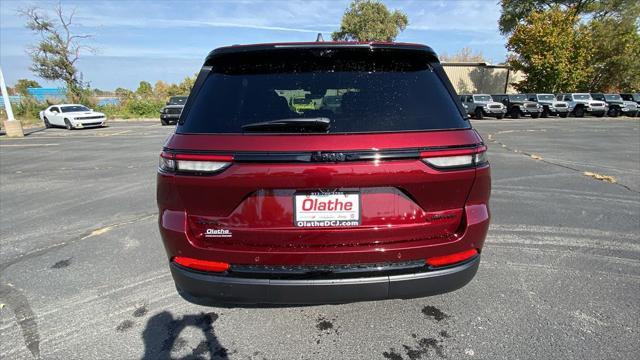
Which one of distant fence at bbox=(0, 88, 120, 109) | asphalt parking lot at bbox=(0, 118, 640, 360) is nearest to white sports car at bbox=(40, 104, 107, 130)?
distant fence at bbox=(0, 88, 120, 109)

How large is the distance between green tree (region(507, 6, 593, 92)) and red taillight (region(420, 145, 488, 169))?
35810 mm

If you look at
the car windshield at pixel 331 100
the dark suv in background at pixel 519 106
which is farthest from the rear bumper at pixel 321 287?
the dark suv in background at pixel 519 106

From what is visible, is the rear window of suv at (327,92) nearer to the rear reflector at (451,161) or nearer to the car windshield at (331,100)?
the car windshield at (331,100)

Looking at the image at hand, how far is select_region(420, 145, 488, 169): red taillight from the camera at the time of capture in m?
1.90

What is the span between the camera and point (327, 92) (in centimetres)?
211

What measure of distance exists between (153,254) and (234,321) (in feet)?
5.07

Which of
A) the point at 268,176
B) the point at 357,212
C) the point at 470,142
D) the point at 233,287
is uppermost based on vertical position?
the point at 470,142

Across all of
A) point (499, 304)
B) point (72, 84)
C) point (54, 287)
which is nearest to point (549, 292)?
point (499, 304)

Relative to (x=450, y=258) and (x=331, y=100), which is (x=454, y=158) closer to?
(x=450, y=258)

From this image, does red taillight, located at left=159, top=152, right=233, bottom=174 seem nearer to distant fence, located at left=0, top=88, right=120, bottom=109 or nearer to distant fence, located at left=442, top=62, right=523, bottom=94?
distant fence, located at left=0, top=88, right=120, bottom=109

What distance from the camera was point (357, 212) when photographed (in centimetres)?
191

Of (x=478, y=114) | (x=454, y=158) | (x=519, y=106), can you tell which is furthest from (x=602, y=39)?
(x=454, y=158)

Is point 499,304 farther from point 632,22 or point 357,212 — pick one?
point 632,22

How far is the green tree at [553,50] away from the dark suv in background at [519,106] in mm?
6987
